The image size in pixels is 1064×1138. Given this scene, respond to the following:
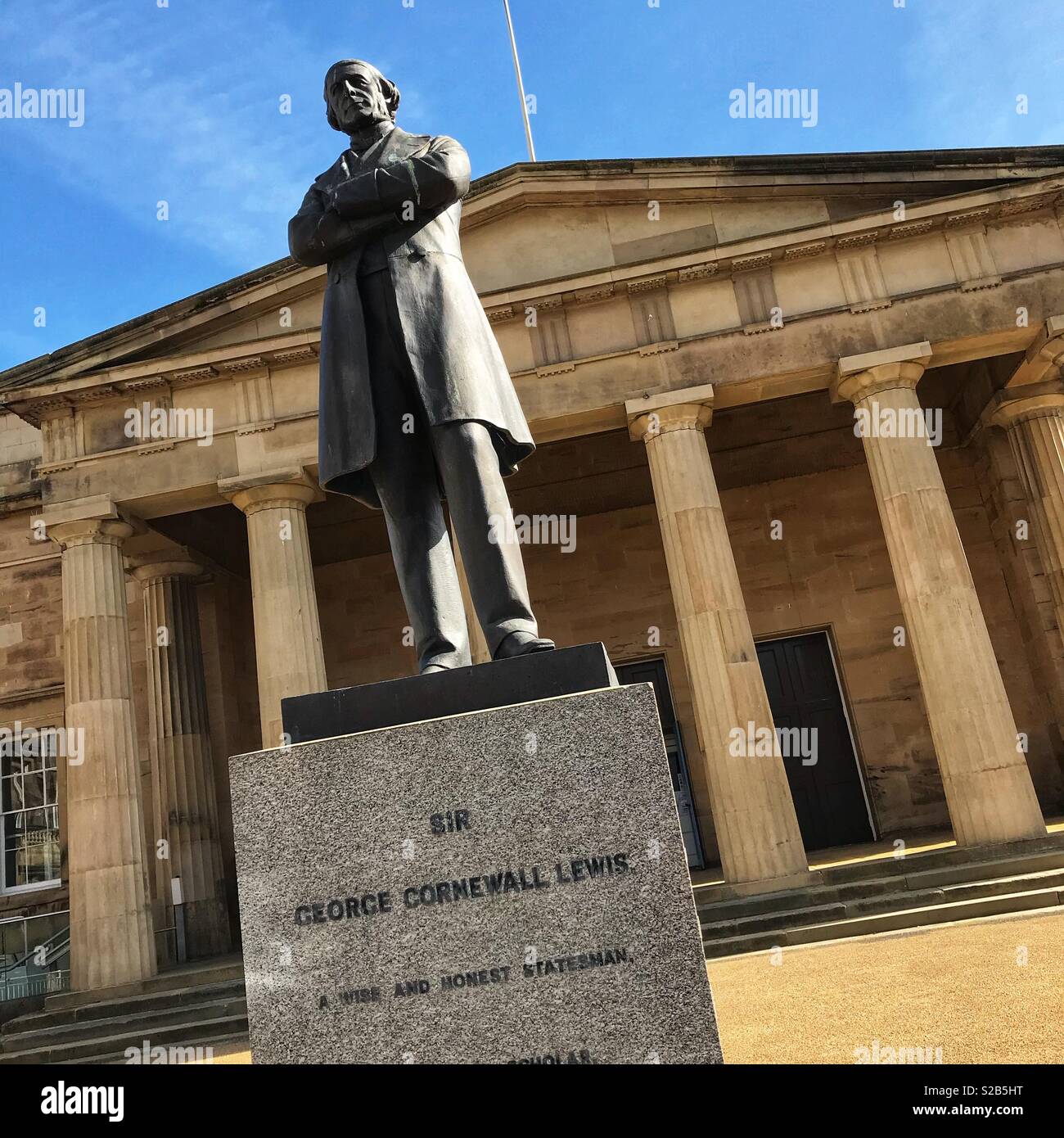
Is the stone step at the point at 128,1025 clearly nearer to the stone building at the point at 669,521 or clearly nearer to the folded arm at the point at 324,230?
the stone building at the point at 669,521

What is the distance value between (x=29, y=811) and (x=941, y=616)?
58.0ft

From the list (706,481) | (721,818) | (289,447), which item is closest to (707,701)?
(721,818)

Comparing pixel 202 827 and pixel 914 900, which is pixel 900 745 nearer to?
pixel 914 900

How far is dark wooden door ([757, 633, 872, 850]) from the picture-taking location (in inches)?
792

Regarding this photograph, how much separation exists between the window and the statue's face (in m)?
18.8

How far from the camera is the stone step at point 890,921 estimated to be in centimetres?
1110

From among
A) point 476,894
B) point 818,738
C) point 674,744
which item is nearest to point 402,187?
point 476,894

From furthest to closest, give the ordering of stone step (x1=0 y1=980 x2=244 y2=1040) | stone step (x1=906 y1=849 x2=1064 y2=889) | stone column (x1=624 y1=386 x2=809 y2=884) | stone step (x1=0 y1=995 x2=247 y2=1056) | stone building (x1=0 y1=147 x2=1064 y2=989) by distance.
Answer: stone building (x1=0 y1=147 x2=1064 y2=989) < stone column (x1=624 y1=386 x2=809 y2=884) < stone step (x1=0 y1=980 x2=244 y2=1040) < stone step (x1=0 y1=995 x2=247 y2=1056) < stone step (x1=906 y1=849 x2=1064 y2=889)

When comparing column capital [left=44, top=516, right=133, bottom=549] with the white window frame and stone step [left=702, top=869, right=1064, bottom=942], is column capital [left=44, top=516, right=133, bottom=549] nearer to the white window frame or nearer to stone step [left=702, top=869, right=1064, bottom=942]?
the white window frame

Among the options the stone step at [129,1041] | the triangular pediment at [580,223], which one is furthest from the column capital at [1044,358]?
the stone step at [129,1041]

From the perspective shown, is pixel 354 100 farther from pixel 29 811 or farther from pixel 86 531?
pixel 29 811

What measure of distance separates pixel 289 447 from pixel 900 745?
13.0 meters

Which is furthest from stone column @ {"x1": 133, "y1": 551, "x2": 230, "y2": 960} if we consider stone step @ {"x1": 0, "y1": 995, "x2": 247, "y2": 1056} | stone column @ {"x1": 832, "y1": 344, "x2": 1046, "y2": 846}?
stone column @ {"x1": 832, "y1": 344, "x2": 1046, "y2": 846}

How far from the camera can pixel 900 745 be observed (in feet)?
66.2
